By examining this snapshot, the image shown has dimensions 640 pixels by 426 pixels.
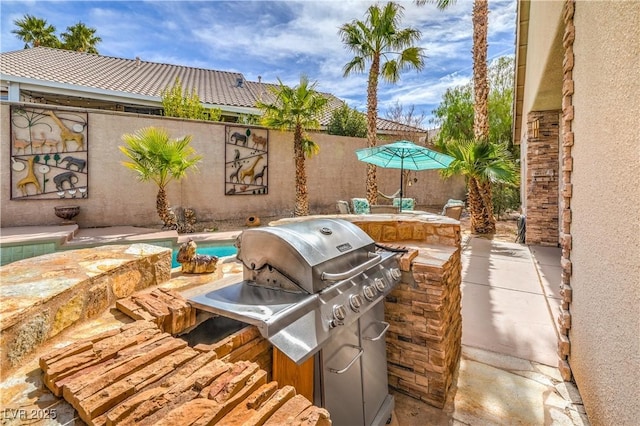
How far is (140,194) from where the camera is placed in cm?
1031

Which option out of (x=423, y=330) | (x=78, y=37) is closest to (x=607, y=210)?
(x=423, y=330)

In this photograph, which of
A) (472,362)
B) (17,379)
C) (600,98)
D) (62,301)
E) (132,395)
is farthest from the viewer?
(472,362)

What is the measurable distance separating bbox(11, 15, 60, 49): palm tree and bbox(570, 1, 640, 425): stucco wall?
2765 cm

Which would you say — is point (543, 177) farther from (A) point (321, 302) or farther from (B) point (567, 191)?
(A) point (321, 302)

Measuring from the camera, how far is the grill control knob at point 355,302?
208cm

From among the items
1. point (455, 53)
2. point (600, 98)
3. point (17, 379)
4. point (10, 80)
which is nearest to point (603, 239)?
point (600, 98)

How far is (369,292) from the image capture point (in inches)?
89.6

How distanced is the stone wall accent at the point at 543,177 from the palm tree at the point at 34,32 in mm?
27408

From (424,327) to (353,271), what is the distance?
1.18 m

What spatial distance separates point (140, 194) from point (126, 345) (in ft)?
34.2

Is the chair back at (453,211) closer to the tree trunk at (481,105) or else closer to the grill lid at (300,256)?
the tree trunk at (481,105)

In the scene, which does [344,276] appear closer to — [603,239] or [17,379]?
[17,379]

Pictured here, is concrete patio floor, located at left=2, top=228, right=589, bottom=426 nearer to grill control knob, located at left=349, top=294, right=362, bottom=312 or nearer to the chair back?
grill control knob, located at left=349, top=294, right=362, bottom=312

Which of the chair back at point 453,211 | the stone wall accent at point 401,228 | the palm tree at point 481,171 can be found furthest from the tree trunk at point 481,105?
the stone wall accent at point 401,228
